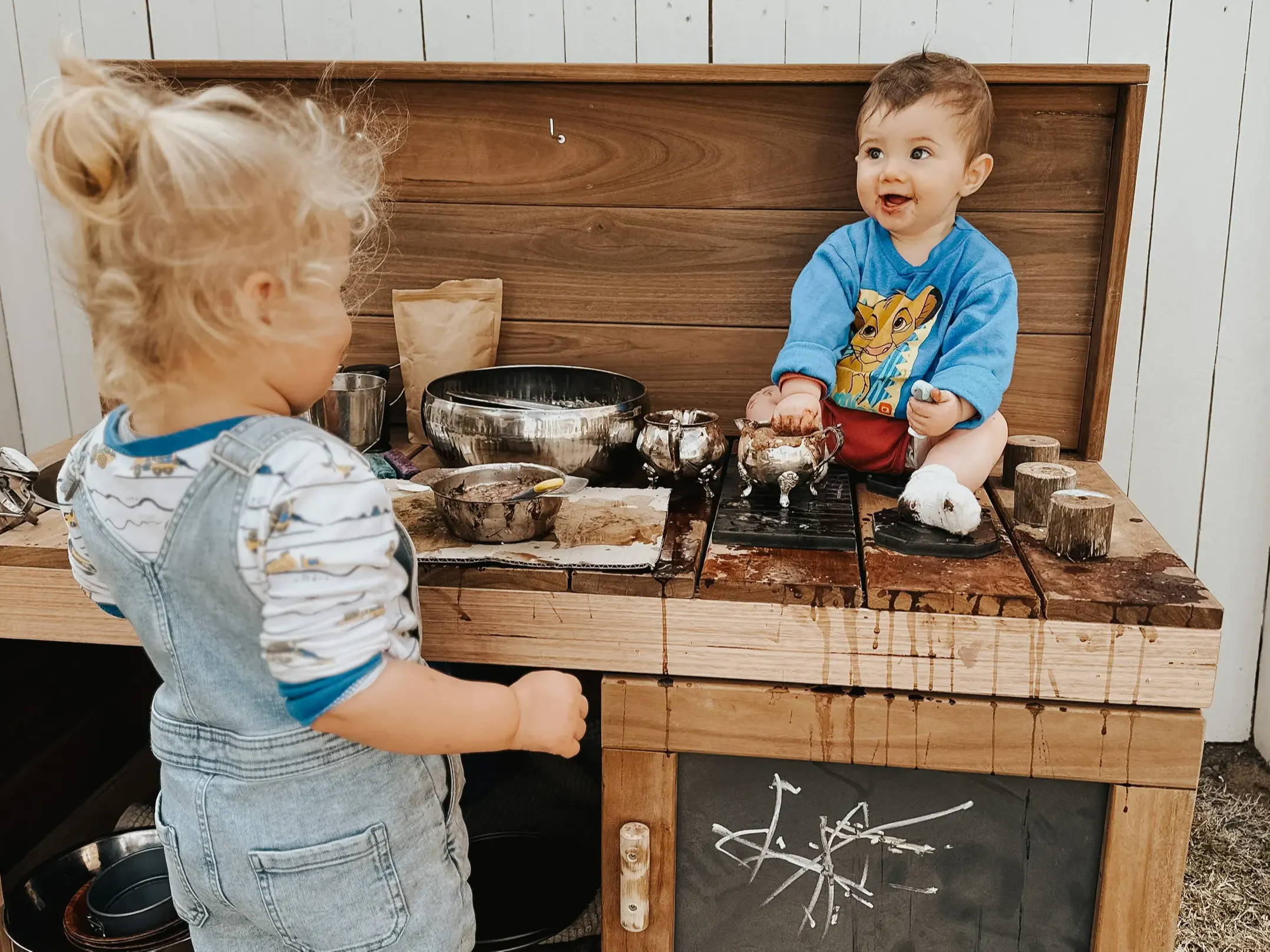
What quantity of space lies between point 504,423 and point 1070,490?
73 centimetres

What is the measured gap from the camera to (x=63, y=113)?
0.69 metres

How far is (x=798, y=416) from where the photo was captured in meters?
1.38

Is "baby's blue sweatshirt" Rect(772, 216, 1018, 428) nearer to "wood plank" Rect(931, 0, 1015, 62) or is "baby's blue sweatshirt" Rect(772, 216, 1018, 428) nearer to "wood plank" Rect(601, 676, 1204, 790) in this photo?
"wood plank" Rect(601, 676, 1204, 790)

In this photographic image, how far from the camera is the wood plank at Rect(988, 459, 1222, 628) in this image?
1.04m

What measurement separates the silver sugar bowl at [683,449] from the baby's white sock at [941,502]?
264mm

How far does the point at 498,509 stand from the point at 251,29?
1299mm

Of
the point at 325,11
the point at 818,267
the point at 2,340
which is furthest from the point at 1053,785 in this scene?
the point at 2,340

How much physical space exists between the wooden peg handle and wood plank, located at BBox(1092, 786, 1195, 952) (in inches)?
20.0

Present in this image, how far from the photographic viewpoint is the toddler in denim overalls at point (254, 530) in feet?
2.31

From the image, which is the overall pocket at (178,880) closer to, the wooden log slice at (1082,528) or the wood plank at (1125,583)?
the wood plank at (1125,583)

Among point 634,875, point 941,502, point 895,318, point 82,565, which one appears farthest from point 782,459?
point 82,565

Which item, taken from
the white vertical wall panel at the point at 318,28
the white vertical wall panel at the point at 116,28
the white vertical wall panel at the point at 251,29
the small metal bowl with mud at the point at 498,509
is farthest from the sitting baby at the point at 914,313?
the white vertical wall panel at the point at 116,28

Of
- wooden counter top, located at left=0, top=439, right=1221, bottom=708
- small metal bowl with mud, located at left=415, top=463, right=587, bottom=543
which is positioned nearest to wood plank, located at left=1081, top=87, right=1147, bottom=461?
wooden counter top, located at left=0, top=439, right=1221, bottom=708

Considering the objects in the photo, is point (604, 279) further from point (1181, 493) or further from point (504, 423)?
point (1181, 493)
